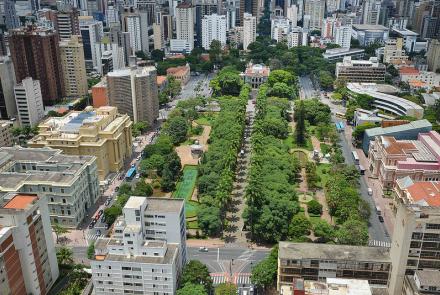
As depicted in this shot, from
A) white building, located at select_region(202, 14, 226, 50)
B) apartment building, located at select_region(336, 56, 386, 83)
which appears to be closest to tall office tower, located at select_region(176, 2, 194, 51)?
white building, located at select_region(202, 14, 226, 50)

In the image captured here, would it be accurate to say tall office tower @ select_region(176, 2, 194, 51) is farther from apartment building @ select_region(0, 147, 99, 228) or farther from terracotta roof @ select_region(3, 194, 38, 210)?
terracotta roof @ select_region(3, 194, 38, 210)

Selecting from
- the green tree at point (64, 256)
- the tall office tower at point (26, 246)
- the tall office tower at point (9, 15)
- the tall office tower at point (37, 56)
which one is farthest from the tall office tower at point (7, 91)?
the tall office tower at point (9, 15)

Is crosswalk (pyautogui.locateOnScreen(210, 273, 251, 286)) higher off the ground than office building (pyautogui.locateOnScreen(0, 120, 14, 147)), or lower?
lower

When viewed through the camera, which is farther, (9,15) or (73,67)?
(9,15)

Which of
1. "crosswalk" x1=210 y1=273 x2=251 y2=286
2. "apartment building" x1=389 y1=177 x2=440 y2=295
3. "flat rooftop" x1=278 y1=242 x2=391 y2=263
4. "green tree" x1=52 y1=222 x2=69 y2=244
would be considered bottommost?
"crosswalk" x1=210 y1=273 x2=251 y2=286

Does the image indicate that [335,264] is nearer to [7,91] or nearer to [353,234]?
[353,234]

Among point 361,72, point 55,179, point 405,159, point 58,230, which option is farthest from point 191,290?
point 361,72

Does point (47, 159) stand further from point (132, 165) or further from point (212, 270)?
point (212, 270)

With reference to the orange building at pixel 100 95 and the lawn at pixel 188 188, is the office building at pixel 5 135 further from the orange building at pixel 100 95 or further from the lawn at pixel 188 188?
the lawn at pixel 188 188
